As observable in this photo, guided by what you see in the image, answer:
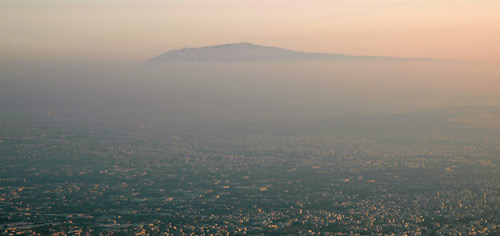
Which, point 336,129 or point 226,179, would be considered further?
point 336,129

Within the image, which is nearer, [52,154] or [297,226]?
[297,226]

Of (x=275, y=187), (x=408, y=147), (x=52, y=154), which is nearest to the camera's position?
(x=275, y=187)

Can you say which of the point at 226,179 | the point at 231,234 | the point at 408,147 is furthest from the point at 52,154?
the point at 408,147

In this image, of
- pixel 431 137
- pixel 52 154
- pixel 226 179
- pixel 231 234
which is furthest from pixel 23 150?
pixel 431 137

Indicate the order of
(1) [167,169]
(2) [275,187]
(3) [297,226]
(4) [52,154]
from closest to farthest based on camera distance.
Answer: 1. (3) [297,226]
2. (2) [275,187]
3. (1) [167,169]
4. (4) [52,154]

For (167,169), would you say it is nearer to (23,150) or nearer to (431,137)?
(23,150)

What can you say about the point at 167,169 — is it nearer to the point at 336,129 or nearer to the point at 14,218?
the point at 14,218
